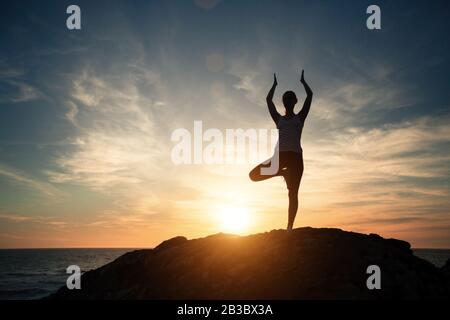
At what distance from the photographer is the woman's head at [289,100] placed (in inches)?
356

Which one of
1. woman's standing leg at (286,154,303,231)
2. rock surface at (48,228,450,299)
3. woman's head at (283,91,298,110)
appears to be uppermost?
woman's head at (283,91,298,110)

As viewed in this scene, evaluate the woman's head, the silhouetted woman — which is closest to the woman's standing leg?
the silhouetted woman

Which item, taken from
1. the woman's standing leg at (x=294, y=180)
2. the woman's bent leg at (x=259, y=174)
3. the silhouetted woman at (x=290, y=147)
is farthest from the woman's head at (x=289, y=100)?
the woman's bent leg at (x=259, y=174)

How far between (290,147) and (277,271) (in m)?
3.05

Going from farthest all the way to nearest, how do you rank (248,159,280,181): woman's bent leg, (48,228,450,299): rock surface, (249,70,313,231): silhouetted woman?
1. (248,159,280,181): woman's bent leg
2. (249,70,313,231): silhouetted woman
3. (48,228,450,299): rock surface

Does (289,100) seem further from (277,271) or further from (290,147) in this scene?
(277,271)

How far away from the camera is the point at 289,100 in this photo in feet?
29.7

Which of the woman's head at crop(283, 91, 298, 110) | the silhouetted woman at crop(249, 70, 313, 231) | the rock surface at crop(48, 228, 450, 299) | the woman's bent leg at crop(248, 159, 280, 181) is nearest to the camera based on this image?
the rock surface at crop(48, 228, 450, 299)

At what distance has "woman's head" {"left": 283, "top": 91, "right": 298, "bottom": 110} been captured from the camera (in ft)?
29.7

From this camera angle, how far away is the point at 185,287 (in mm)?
8906

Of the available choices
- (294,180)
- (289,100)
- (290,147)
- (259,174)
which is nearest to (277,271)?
(294,180)

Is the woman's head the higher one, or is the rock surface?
the woman's head

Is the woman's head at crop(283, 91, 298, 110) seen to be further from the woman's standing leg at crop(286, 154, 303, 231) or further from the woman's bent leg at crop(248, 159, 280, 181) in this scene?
the woman's bent leg at crop(248, 159, 280, 181)
